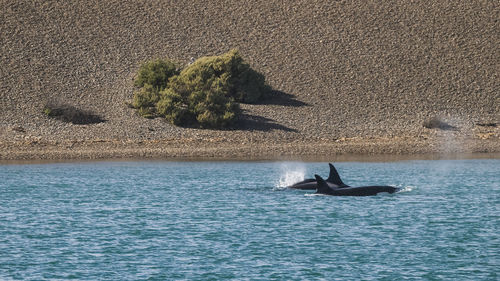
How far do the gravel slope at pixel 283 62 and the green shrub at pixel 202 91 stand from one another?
1.03 metres

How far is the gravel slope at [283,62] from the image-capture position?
4650cm

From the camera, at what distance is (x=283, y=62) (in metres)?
58.1

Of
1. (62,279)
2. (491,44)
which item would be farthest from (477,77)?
(62,279)

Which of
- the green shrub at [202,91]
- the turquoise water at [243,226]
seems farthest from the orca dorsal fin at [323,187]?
the green shrub at [202,91]

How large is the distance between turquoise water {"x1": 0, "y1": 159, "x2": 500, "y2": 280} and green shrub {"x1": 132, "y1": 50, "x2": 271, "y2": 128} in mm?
10182

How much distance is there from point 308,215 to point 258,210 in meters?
1.85

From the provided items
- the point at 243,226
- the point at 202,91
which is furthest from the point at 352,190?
the point at 202,91

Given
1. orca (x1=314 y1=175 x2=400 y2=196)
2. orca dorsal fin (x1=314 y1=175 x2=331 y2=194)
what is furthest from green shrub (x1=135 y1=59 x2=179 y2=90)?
orca (x1=314 y1=175 x2=400 y2=196)

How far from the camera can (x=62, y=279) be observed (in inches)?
679

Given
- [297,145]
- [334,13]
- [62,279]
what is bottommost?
[62,279]

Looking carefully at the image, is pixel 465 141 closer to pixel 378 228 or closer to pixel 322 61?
pixel 322 61

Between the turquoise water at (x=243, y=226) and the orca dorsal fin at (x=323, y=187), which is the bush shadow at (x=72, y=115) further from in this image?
the orca dorsal fin at (x=323, y=187)

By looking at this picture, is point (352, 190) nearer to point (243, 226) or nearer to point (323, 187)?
point (323, 187)

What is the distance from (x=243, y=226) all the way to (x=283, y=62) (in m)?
35.5
